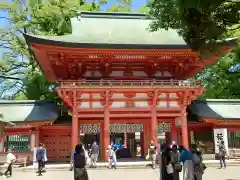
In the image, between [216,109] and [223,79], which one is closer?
[216,109]

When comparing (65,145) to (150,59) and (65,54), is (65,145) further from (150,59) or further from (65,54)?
(150,59)

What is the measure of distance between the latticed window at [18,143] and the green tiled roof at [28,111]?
1.21m

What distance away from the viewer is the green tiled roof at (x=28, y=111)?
2153 cm

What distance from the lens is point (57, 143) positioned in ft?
72.9

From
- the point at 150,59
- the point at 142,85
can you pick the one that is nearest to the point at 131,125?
the point at 142,85

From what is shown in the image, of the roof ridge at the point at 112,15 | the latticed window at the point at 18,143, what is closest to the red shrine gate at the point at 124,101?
the latticed window at the point at 18,143

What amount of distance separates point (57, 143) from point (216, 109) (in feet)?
38.3

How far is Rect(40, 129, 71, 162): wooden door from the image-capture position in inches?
864

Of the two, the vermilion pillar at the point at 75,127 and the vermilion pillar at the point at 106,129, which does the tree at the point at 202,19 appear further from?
the vermilion pillar at the point at 75,127

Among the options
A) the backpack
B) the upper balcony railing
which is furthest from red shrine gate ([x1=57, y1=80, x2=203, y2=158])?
the backpack

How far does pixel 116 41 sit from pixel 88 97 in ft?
13.2

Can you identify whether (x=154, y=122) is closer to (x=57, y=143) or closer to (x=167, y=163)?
(x=57, y=143)

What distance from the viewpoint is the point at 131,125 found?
2214cm

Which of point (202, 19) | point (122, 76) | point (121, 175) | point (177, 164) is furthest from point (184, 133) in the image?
point (202, 19)
